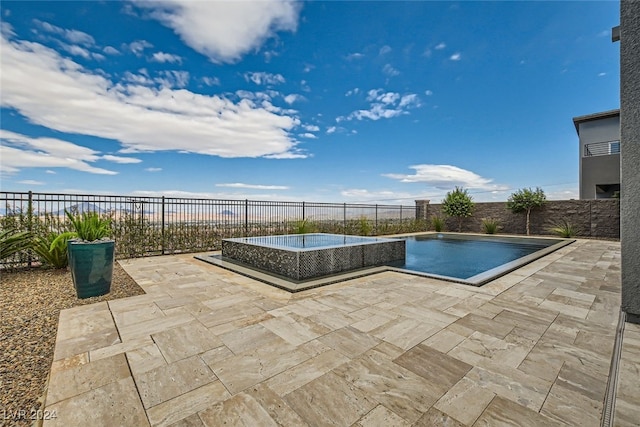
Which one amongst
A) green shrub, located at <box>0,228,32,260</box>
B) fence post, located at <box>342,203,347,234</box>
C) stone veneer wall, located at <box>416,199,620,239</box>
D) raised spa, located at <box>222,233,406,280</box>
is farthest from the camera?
fence post, located at <box>342,203,347,234</box>

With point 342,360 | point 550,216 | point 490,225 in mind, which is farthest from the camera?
point 490,225

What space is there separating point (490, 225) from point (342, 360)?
1560 cm

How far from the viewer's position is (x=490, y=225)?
48.4 feet

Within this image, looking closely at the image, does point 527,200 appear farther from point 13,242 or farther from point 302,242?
point 13,242

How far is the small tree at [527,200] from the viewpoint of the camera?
13.7m

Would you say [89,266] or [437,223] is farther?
[437,223]

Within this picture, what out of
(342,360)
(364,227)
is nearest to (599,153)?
(364,227)

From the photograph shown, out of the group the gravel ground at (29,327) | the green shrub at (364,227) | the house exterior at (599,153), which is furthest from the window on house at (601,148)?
the gravel ground at (29,327)

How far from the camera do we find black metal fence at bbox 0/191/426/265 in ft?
19.0

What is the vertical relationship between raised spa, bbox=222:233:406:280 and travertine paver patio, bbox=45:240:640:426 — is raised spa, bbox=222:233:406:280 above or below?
above

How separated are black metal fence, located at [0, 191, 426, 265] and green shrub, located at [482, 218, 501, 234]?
8.49 meters

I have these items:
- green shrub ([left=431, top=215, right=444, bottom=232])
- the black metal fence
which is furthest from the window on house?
the black metal fence

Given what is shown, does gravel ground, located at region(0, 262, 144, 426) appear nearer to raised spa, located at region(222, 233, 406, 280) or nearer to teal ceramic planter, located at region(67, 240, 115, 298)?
teal ceramic planter, located at region(67, 240, 115, 298)

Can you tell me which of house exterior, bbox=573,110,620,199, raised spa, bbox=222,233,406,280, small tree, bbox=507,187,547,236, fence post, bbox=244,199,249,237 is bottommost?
raised spa, bbox=222,233,406,280
